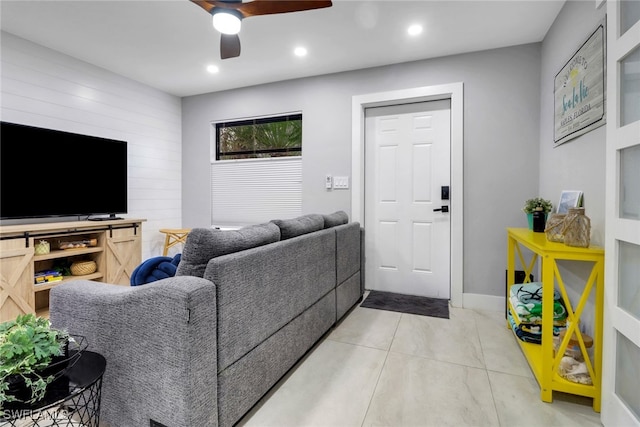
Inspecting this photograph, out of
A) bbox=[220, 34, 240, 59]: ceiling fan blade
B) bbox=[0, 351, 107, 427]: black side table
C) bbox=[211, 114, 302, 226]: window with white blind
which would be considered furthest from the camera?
bbox=[211, 114, 302, 226]: window with white blind

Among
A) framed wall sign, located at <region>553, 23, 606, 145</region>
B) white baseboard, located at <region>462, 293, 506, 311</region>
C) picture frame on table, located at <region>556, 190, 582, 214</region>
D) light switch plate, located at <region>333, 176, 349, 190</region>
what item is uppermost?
framed wall sign, located at <region>553, 23, 606, 145</region>

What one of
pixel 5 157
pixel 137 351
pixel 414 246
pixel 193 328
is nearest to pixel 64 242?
pixel 5 157

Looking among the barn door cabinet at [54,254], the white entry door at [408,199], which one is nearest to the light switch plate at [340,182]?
the white entry door at [408,199]

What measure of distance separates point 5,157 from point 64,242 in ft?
2.82

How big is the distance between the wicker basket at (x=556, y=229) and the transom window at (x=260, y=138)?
8.86 ft

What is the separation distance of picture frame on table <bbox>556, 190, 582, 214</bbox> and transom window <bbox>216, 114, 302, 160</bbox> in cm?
264

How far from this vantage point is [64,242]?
2.96 m

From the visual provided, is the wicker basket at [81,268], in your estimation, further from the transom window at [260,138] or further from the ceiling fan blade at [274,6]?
the ceiling fan blade at [274,6]

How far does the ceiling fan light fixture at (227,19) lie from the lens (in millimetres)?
1829

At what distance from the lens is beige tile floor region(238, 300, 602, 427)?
4.86 feet

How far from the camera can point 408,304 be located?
3.05 m

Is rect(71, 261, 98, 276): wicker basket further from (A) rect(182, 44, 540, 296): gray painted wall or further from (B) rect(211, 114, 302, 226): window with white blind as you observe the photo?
(A) rect(182, 44, 540, 296): gray painted wall

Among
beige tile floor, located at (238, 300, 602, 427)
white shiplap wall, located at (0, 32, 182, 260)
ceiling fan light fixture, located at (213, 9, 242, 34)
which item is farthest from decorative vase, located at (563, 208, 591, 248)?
white shiplap wall, located at (0, 32, 182, 260)

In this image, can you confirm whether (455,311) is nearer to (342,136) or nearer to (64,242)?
(342,136)
